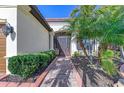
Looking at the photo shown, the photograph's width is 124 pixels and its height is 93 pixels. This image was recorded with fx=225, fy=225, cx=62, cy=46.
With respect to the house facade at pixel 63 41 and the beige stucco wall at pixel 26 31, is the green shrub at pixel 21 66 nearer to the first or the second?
the beige stucco wall at pixel 26 31

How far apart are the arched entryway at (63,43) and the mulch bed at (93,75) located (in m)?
0.80

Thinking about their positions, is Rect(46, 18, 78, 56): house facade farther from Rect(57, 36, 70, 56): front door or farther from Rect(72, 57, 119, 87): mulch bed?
Rect(72, 57, 119, 87): mulch bed

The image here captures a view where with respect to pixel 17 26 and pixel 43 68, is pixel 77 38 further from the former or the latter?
pixel 17 26

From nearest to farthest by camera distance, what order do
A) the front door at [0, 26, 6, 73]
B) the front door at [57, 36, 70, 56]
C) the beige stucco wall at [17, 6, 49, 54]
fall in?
the front door at [0, 26, 6, 73], the beige stucco wall at [17, 6, 49, 54], the front door at [57, 36, 70, 56]

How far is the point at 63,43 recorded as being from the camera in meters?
9.16

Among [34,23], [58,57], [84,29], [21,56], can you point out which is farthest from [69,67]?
[21,56]

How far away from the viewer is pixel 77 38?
10.0 metres

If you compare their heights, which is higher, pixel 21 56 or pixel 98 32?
pixel 98 32

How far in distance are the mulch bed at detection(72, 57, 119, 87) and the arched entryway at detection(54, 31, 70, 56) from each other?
2.63 ft

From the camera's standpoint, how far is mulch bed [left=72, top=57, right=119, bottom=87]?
692cm

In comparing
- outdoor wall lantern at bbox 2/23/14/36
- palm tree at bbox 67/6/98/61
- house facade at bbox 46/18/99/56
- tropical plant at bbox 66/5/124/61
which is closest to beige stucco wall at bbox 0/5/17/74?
outdoor wall lantern at bbox 2/23/14/36

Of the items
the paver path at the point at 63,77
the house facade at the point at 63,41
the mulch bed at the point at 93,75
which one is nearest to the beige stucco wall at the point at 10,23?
the paver path at the point at 63,77

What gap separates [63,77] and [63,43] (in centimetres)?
168

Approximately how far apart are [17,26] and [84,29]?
2.87m
